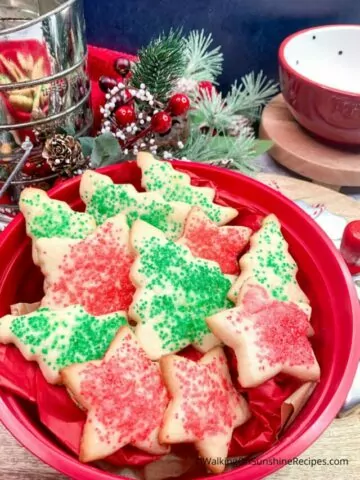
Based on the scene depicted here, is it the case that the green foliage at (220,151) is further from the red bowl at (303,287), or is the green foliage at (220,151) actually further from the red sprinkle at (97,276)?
the red sprinkle at (97,276)

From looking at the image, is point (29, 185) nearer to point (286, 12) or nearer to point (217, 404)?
point (217, 404)

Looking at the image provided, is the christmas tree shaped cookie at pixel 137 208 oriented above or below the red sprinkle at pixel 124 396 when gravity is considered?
above

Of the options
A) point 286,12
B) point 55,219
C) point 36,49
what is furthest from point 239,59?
point 55,219

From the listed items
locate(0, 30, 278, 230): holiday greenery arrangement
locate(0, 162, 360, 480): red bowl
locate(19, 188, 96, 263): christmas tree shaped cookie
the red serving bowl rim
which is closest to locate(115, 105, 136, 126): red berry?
locate(0, 30, 278, 230): holiday greenery arrangement

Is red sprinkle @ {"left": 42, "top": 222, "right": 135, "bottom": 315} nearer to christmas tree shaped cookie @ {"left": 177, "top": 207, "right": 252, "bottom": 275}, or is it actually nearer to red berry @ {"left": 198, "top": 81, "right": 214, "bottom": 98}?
christmas tree shaped cookie @ {"left": 177, "top": 207, "right": 252, "bottom": 275}

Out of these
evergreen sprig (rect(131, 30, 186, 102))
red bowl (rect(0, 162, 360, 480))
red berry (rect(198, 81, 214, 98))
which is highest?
evergreen sprig (rect(131, 30, 186, 102))

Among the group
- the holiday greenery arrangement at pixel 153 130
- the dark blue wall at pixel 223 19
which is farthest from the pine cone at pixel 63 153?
the dark blue wall at pixel 223 19

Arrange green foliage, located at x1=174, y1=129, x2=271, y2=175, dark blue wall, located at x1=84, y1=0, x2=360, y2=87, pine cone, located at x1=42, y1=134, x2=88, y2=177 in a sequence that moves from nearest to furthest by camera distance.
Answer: pine cone, located at x1=42, y1=134, x2=88, y2=177 < green foliage, located at x1=174, y1=129, x2=271, y2=175 < dark blue wall, located at x1=84, y1=0, x2=360, y2=87
